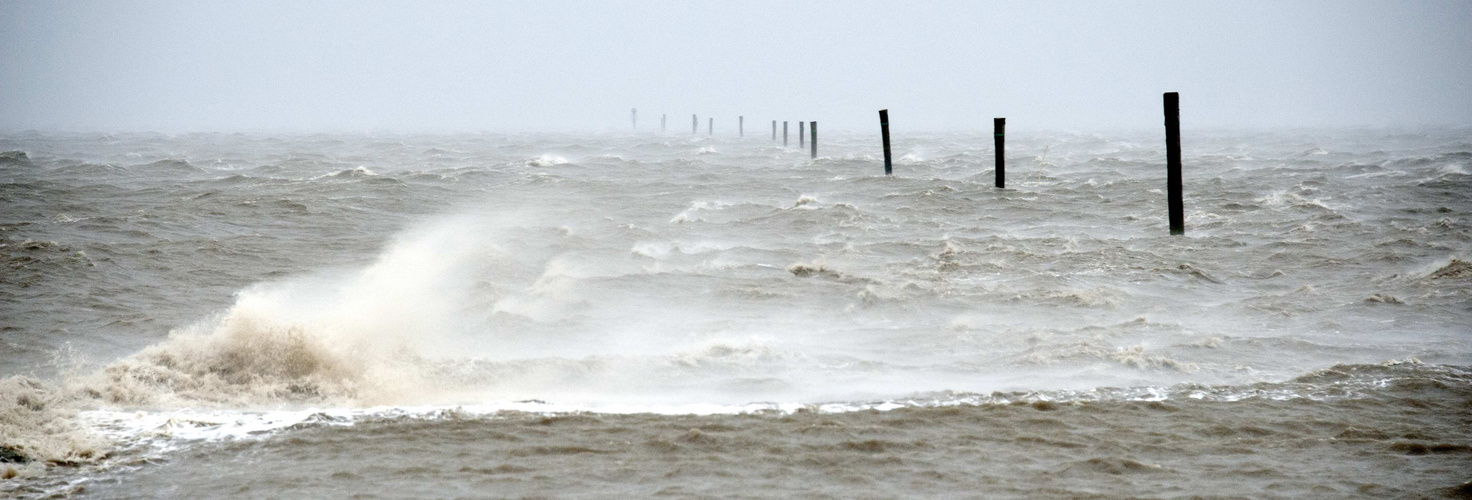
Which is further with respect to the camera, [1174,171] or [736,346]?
[1174,171]

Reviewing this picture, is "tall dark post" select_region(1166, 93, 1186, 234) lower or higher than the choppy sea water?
higher

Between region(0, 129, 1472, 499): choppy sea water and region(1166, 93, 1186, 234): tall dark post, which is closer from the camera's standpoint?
region(0, 129, 1472, 499): choppy sea water

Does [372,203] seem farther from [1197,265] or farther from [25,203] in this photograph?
[1197,265]

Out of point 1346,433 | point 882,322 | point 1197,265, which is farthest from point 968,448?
point 1197,265

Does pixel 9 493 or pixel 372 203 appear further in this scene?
pixel 372 203

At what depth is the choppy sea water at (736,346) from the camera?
17.9 feet

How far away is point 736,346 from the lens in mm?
8859

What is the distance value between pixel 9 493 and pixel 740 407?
389 centimetres

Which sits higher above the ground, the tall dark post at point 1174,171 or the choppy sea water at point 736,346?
the tall dark post at point 1174,171

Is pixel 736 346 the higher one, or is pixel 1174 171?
pixel 1174 171

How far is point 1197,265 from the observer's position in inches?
514

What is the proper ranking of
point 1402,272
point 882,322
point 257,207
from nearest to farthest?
point 882,322 < point 1402,272 < point 257,207

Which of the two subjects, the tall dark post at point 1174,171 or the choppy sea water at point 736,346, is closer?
the choppy sea water at point 736,346

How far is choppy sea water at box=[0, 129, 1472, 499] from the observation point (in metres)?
5.46
